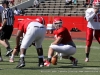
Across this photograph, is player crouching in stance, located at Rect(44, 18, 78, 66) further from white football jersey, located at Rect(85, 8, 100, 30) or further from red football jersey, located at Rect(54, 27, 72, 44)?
white football jersey, located at Rect(85, 8, 100, 30)

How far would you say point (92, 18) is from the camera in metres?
11.9

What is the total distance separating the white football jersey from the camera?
11.8m

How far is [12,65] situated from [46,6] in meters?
26.1

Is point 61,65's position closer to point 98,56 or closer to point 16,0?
point 98,56

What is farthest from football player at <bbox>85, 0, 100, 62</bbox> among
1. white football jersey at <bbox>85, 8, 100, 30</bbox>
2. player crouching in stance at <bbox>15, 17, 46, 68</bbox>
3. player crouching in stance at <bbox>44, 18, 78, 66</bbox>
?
player crouching in stance at <bbox>15, 17, 46, 68</bbox>

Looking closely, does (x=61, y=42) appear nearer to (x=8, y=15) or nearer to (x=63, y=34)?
(x=63, y=34)

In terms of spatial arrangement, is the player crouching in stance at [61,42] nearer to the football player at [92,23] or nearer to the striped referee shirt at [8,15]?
the football player at [92,23]

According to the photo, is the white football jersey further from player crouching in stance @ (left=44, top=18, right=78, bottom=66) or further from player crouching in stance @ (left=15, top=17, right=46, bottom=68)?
player crouching in stance @ (left=15, top=17, right=46, bottom=68)

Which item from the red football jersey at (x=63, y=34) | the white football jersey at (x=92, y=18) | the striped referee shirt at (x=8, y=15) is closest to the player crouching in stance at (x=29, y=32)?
the red football jersey at (x=63, y=34)

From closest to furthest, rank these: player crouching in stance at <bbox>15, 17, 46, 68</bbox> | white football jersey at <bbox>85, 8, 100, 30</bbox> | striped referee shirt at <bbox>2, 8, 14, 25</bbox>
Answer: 1. player crouching in stance at <bbox>15, 17, 46, 68</bbox>
2. white football jersey at <bbox>85, 8, 100, 30</bbox>
3. striped referee shirt at <bbox>2, 8, 14, 25</bbox>

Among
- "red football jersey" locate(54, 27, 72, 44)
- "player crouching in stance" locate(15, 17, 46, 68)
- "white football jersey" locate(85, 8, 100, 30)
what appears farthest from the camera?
"white football jersey" locate(85, 8, 100, 30)

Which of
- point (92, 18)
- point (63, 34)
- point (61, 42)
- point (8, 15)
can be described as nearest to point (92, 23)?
point (92, 18)

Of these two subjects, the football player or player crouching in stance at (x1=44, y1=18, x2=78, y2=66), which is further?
the football player

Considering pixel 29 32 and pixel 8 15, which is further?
pixel 8 15
